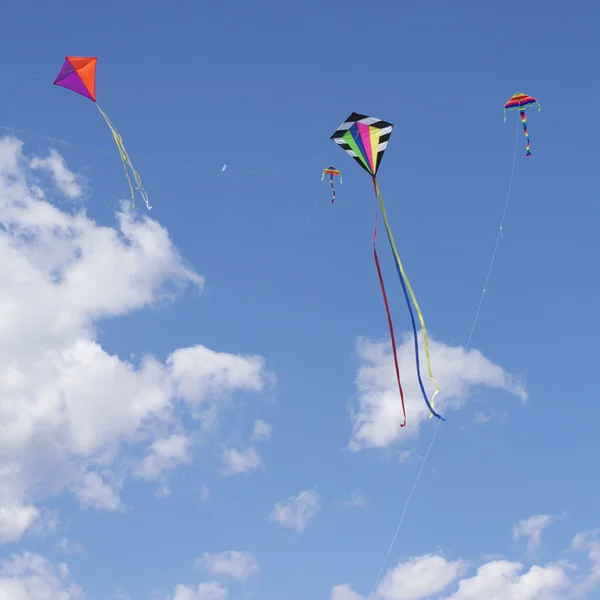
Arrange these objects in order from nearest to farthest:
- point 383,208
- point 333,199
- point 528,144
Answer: point 383,208, point 528,144, point 333,199

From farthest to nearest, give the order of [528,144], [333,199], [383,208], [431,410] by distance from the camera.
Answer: [333,199] → [528,144] → [383,208] → [431,410]

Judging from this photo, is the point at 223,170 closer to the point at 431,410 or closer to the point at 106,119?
the point at 106,119

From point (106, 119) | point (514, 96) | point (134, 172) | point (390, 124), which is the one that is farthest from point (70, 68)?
point (514, 96)

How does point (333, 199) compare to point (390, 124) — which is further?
point (333, 199)

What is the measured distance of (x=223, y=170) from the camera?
2761 cm

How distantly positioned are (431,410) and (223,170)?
11.0m

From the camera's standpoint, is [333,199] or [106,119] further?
[333,199]

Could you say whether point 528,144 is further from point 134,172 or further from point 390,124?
point 134,172

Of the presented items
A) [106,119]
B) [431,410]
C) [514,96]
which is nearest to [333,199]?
[514,96]

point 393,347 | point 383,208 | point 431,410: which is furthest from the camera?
point 383,208

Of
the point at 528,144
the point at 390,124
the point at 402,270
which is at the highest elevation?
the point at 528,144

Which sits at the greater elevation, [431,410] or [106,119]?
[106,119]

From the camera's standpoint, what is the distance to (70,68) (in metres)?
33.4

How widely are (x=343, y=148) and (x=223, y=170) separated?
21.3 feet
